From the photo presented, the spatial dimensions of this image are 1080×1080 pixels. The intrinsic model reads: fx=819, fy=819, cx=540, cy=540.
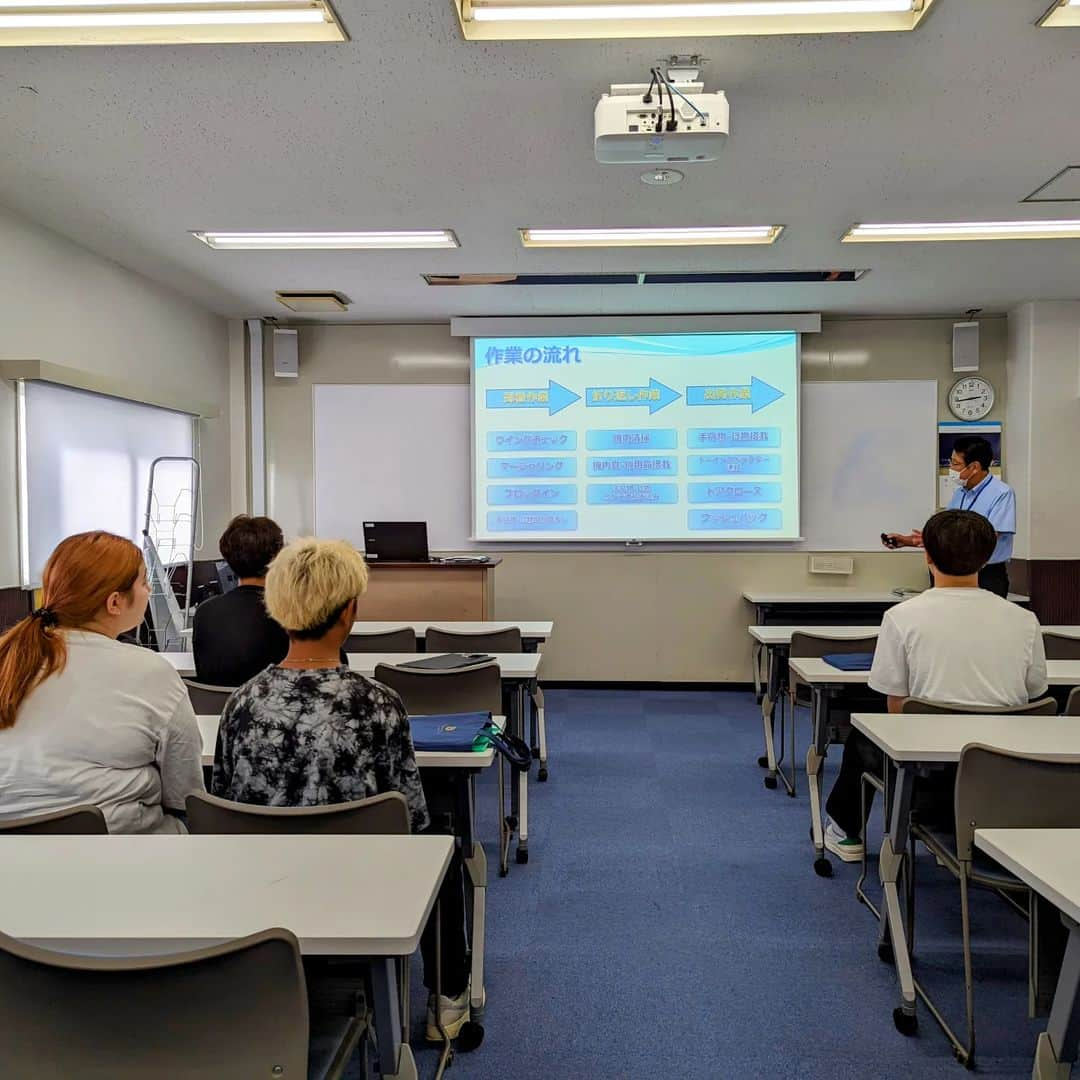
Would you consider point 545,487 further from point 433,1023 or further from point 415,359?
point 433,1023

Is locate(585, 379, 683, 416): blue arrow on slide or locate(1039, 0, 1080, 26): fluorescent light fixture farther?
locate(585, 379, 683, 416): blue arrow on slide

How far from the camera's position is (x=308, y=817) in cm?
153

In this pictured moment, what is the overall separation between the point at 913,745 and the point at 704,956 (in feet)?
3.21

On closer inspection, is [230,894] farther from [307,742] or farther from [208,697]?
[208,697]

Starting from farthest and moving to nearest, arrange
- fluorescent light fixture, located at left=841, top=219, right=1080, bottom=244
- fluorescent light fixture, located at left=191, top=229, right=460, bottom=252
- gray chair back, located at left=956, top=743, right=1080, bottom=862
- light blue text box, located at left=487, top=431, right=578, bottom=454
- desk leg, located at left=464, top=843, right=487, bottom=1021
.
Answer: light blue text box, located at left=487, top=431, right=578, bottom=454 → fluorescent light fixture, located at left=191, top=229, right=460, bottom=252 → fluorescent light fixture, located at left=841, top=219, right=1080, bottom=244 → desk leg, located at left=464, top=843, right=487, bottom=1021 → gray chair back, located at left=956, top=743, right=1080, bottom=862

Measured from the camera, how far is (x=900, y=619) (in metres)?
2.50

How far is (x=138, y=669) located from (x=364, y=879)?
711 mm

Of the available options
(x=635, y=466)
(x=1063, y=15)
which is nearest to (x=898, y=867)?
(x=1063, y=15)

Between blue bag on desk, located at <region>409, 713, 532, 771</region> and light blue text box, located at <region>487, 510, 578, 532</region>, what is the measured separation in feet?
12.8

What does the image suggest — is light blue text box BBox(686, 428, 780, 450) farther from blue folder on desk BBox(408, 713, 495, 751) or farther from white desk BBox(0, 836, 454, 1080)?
white desk BBox(0, 836, 454, 1080)

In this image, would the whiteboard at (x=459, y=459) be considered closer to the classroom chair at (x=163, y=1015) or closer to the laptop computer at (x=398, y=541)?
the laptop computer at (x=398, y=541)

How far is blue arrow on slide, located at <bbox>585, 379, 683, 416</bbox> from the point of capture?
6.10 metres

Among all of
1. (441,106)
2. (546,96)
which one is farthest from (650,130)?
(441,106)

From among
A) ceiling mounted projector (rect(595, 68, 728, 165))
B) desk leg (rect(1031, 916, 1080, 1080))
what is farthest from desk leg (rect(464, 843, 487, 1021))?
ceiling mounted projector (rect(595, 68, 728, 165))
